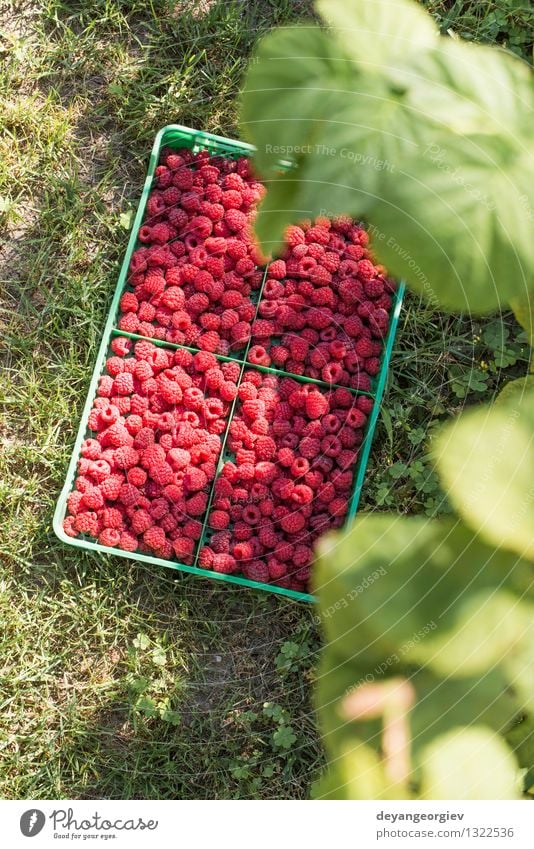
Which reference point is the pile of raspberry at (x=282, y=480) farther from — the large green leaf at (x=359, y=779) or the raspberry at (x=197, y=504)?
the large green leaf at (x=359, y=779)

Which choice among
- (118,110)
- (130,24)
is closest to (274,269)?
(118,110)

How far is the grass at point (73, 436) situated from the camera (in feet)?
3.69

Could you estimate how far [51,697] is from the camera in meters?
1.14

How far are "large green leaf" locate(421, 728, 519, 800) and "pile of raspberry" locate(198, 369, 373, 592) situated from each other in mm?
778

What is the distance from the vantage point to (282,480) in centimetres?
112

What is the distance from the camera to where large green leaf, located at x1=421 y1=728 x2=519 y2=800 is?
0.99ft

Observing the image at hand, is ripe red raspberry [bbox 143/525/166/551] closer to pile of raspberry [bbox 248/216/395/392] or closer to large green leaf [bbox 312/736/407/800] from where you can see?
pile of raspberry [bbox 248/216/395/392]

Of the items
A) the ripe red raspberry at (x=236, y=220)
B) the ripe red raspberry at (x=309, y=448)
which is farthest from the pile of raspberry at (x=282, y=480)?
the ripe red raspberry at (x=236, y=220)

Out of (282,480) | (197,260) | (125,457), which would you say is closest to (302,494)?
(282,480)

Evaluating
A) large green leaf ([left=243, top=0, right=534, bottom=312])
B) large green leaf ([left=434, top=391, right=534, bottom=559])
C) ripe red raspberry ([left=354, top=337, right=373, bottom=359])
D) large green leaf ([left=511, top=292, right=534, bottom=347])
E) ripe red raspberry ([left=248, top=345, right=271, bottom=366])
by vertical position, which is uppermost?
large green leaf ([left=243, top=0, right=534, bottom=312])

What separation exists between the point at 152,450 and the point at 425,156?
819 mm

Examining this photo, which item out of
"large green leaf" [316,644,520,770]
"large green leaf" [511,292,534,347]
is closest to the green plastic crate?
"large green leaf" [511,292,534,347]

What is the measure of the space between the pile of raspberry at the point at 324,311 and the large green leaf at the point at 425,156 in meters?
0.79

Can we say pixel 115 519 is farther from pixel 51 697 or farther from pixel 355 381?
pixel 355 381
